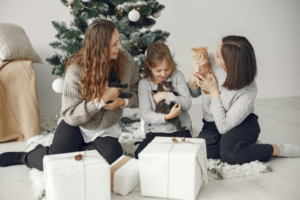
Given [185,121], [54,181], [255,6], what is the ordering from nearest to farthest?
[54,181] → [185,121] → [255,6]

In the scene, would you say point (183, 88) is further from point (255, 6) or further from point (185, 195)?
point (255, 6)

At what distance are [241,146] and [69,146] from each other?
0.96 m

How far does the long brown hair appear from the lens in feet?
4.90

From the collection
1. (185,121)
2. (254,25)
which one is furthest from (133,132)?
(254,25)

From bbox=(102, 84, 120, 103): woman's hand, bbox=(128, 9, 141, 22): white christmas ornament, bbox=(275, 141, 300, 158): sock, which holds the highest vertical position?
bbox=(128, 9, 141, 22): white christmas ornament

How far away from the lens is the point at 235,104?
1590 millimetres

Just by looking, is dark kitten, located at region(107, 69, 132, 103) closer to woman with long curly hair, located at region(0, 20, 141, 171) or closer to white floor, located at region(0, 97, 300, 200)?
woman with long curly hair, located at region(0, 20, 141, 171)

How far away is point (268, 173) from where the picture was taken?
1.53 meters

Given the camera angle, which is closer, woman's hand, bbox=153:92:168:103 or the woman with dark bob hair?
the woman with dark bob hair

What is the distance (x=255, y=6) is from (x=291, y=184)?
Result: 8.38ft

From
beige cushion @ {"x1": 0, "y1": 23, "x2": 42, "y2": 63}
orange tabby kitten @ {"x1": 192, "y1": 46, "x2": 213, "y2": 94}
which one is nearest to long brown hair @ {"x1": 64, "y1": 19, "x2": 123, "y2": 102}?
orange tabby kitten @ {"x1": 192, "y1": 46, "x2": 213, "y2": 94}

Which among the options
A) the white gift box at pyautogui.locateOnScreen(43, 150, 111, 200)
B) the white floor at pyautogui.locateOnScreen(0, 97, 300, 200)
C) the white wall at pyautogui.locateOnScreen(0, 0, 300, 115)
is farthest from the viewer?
the white wall at pyautogui.locateOnScreen(0, 0, 300, 115)

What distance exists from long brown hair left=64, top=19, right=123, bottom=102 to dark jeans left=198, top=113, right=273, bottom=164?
0.76m

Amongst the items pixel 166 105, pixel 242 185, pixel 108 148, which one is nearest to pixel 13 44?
pixel 108 148
